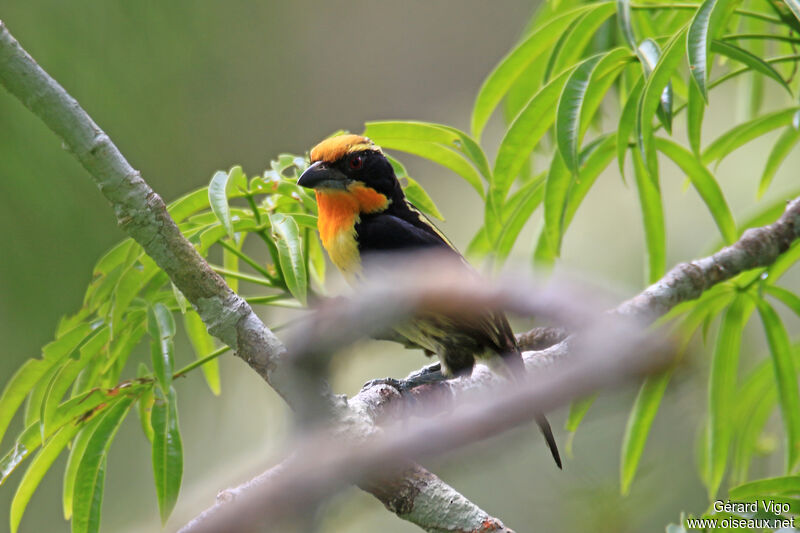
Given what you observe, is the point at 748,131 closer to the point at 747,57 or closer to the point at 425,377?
→ the point at 747,57

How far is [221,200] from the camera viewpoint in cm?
92

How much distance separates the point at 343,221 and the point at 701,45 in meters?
0.63

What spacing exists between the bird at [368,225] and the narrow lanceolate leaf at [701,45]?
49 centimetres

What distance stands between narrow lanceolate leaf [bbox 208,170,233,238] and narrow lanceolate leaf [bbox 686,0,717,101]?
583 millimetres

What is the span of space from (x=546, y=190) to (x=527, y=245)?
2016 mm

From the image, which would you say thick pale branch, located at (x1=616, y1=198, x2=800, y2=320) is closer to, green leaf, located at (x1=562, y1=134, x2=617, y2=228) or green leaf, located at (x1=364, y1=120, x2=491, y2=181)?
green leaf, located at (x1=562, y1=134, x2=617, y2=228)

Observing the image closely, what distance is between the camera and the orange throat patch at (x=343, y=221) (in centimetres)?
128

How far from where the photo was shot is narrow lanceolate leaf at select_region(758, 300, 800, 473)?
1315 millimetres

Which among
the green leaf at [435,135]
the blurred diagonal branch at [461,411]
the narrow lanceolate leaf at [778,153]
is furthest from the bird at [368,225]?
the blurred diagonal branch at [461,411]

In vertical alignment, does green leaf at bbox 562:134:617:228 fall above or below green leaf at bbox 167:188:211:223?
below

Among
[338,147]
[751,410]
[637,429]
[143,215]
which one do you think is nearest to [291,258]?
[143,215]

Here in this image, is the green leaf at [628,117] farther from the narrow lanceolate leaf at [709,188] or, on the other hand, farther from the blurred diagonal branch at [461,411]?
the blurred diagonal branch at [461,411]

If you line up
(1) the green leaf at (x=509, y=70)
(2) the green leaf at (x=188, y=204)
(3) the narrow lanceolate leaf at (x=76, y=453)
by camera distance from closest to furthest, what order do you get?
1. (3) the narrow lanceolate leaf at (x=76, y=453)
2. (2) the green leaf at (x=188, y=204)
3. (1) the green leaf at (x=509, y=70)

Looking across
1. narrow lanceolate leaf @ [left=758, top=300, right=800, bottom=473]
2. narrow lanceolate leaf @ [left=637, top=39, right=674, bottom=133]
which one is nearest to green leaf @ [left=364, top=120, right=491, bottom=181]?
Answer: narrow lanceolate leaf @ [left=637, top=39, right=674, bottom=133]
